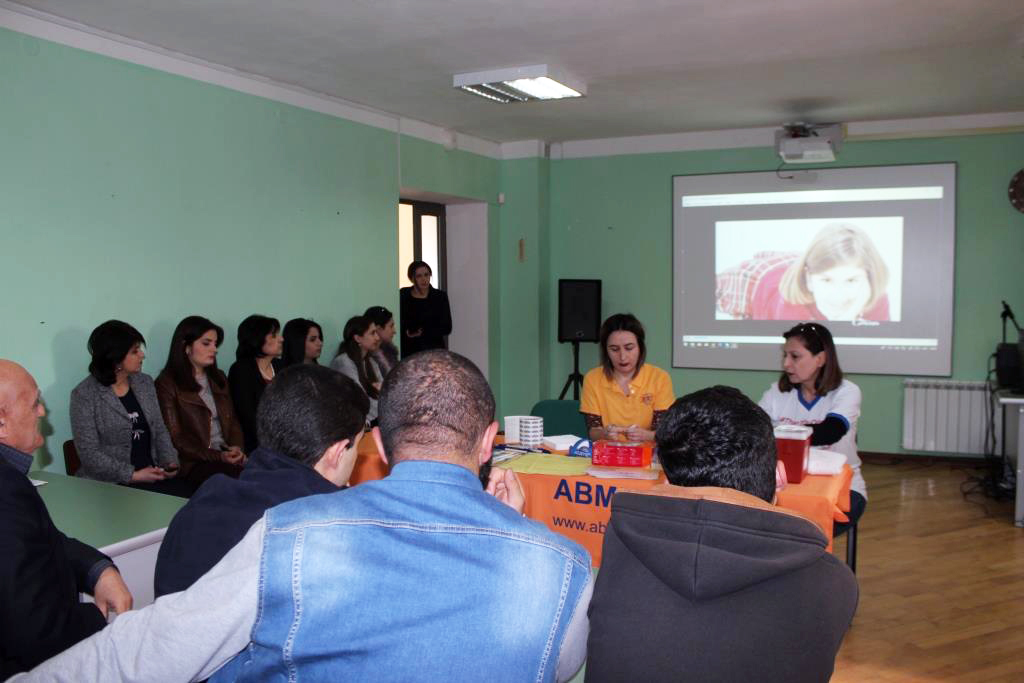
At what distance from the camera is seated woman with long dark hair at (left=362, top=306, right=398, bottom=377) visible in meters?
6.02

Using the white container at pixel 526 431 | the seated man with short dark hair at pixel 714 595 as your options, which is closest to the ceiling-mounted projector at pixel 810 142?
the white container at pixel 526 431

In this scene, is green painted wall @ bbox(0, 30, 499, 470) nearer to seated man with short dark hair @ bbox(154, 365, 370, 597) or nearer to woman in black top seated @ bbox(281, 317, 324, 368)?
woman in black top seated @ bbox(281, 317, 324, 368)

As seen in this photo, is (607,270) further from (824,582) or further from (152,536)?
(824,582)

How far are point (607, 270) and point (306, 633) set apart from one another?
721 centimetres

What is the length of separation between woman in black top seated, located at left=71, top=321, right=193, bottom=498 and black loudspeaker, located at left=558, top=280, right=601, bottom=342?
432 centimetres

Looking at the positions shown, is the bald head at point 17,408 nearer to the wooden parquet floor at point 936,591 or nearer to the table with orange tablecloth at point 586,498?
the table with orange tablecloth at point 586,498

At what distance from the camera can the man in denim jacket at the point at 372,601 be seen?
105 centimetres

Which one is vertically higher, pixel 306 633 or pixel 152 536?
pixel 306 633

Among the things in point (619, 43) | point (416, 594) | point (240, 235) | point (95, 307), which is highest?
point (619, 43)

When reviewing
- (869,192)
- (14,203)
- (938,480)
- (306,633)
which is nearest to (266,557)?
(306,633)

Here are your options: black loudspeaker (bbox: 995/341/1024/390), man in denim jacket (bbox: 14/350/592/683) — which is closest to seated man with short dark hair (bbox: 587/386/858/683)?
man in denim jacket (bbox: 14/350/592/683)

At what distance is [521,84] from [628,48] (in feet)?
2.58

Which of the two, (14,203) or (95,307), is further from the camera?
(95,307)

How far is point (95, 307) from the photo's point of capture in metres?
4.29
